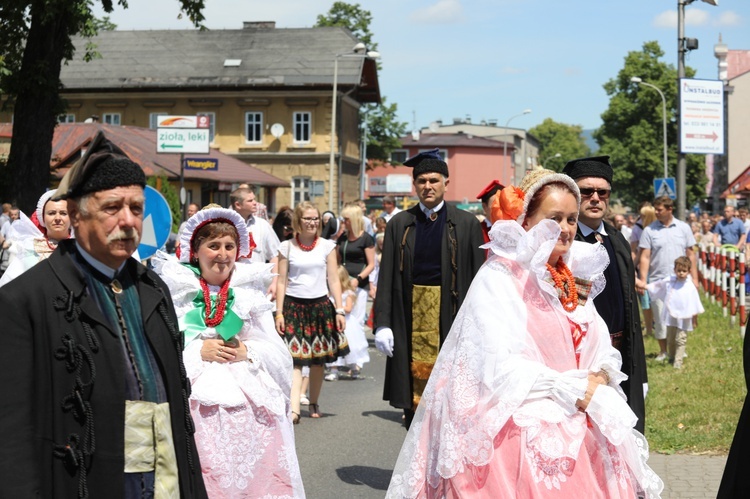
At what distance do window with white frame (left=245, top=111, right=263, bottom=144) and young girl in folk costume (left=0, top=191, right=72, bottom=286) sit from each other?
52.2 m

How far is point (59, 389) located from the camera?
3154 mm

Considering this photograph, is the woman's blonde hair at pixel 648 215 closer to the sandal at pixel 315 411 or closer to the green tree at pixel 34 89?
the sandal at pixel 315 411

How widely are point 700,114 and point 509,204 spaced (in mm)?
21706

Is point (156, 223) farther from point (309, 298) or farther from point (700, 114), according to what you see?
point (700, 114)

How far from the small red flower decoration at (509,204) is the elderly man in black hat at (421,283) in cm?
244

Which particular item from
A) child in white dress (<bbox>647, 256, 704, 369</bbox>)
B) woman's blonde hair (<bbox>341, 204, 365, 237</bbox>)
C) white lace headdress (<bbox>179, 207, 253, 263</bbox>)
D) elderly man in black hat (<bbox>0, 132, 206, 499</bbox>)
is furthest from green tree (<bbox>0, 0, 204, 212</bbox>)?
elderly man in black hat (<bbox>0, 132, 206, 499</bbox>)

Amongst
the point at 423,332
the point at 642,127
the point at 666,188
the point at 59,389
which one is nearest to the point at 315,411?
→ the point at 423,332

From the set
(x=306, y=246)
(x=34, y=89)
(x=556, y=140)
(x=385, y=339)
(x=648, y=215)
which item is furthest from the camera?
(x=556, y=140)

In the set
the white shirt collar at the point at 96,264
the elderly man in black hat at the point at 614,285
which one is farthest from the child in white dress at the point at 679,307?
the white shirt collar at the point at 96,264

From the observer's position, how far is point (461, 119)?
141m

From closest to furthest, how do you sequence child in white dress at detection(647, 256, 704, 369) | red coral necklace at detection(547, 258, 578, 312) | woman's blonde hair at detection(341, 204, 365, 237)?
red coral necklace at detection(547, 258, 578, 312), child in white dress at detection(647, 256, 704, 369), woman's blonde hair at detection(341, 204, 365, 237)

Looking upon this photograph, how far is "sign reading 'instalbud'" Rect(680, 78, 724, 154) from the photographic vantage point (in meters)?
25.2

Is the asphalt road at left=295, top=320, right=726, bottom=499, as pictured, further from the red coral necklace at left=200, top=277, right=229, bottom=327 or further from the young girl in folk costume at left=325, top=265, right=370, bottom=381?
the red coral necklace at left=200, top=277, right=229, bottom=327

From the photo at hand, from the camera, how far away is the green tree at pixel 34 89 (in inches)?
837
